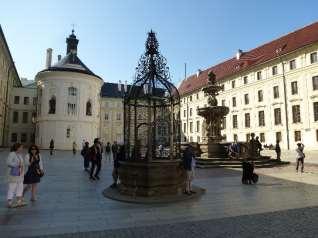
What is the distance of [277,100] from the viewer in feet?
134

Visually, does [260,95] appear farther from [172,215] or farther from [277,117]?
→ [172,215]

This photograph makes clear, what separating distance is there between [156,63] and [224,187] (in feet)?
15.9

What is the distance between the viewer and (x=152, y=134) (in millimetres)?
9797

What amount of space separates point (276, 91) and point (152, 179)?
37.3 meters

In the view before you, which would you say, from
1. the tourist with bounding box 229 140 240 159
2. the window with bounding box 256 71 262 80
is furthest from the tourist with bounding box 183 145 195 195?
the window with bounding box 256 71 262 80

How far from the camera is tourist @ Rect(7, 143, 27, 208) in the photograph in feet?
23.4

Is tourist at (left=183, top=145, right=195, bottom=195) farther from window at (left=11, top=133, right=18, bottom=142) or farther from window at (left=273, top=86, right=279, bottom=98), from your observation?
window at (left=11, top=133, right=18, bottom=142)

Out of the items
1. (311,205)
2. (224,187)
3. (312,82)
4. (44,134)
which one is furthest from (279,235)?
(44,134)

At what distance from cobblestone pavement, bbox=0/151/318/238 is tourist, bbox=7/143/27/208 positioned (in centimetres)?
29

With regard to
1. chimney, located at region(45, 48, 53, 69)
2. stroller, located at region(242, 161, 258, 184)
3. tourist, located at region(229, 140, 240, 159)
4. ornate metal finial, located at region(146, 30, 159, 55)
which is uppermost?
chimney, located at region(45, 48, 53, 69)

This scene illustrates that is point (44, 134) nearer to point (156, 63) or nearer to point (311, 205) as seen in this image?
point (156, 63)

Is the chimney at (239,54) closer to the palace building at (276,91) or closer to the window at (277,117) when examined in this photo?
the palace building at (276,91)

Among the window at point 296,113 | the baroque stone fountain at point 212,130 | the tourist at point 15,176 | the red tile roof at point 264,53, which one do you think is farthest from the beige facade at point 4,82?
the window at point 296,113

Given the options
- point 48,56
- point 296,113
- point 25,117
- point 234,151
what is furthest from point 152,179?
point 48,56
